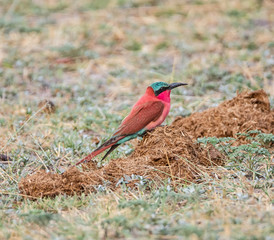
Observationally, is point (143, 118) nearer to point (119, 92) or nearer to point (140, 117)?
point (140, 117)

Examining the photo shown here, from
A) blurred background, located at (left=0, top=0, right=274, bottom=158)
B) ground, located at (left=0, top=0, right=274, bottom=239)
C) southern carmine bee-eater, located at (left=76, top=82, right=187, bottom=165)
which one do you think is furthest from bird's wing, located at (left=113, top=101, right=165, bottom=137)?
blurred background, located at (left=0, top=0, right=274, bottom=158)

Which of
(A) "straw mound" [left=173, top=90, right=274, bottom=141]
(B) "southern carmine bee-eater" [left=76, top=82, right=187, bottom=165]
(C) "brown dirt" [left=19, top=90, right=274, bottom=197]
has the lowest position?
(A) "straw mound" [left=173, top=90, right=274, bottom=141]

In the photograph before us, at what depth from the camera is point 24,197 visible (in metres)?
3.69

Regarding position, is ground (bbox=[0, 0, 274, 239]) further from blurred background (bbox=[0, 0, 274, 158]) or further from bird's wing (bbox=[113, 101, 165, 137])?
bird's wing (bbox=[113, 101, 165, 137])

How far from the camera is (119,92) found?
6.66m

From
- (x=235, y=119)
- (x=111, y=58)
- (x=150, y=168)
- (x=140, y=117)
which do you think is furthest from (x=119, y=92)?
(x=150, y=168)

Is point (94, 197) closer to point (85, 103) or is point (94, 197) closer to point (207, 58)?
point (85, 103)

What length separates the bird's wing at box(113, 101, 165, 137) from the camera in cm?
423

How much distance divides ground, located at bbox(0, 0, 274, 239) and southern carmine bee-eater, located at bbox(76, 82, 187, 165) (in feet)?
1.27

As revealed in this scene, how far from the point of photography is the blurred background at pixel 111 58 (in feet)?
18.6

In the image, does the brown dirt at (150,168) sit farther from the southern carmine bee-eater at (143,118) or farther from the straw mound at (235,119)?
the straw mound at (235,119)

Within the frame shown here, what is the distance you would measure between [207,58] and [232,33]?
1.29 meters

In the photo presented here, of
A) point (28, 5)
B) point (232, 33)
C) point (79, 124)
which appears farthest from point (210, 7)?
point (79, 124)

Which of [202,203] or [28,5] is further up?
[28,5]
